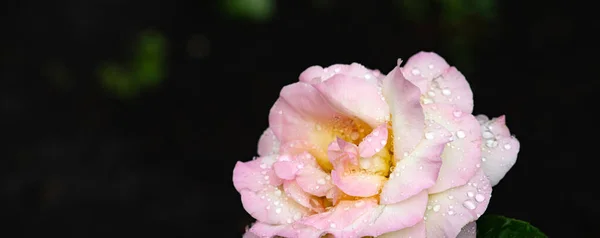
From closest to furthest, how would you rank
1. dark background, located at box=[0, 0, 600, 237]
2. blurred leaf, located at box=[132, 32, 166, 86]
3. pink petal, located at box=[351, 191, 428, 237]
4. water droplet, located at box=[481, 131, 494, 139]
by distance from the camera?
pink petal, located at box=[351, 191, 428, 237], water droplet, located at box=[481, 131, 494, 139], dark background, located at box=[0, 0, 600, 237], blurred leaf, located at box=[132, 32, 166, 86]

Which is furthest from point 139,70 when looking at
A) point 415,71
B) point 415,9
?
point 415,71

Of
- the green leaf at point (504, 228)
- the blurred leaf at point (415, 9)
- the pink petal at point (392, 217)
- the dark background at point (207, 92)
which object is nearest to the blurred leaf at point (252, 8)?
the dark background at point (207, 92)

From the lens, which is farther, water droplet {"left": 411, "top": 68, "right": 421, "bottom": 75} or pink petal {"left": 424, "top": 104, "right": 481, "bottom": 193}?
water droplet {"left": 411, "top": 68, "right": 421, "bottom": 75}

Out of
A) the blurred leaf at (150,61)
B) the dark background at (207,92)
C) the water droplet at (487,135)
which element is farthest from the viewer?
the blurred leaf at (150,61)

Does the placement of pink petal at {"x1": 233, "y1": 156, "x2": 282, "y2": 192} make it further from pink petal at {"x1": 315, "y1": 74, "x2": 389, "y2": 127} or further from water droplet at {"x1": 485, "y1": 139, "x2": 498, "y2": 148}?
water droplet at {"x1": 485, "y1": 139, "x2": 498, "y2": 148}

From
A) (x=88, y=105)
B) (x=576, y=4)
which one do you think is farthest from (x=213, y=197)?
(x=576, y=4)

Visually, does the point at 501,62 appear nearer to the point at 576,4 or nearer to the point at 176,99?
the point at 576,4

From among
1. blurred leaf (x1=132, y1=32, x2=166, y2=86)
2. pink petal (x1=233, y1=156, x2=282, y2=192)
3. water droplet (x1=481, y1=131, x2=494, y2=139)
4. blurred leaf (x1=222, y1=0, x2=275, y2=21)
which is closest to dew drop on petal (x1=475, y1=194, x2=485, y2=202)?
water droplet (x1=481, y1=131, x2=494, y2=139)

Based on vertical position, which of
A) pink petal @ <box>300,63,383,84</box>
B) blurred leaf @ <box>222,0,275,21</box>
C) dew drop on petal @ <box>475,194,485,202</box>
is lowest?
dew drop on petal @ <box>475,194,485,202</box>

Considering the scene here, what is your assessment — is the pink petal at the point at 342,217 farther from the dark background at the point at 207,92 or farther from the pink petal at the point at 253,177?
the dark background at the point at 207,92
